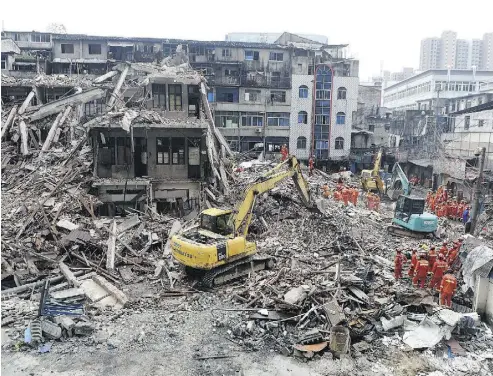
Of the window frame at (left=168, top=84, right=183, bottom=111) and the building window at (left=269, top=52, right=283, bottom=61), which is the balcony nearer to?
the building window at (left=269, top=52, right=283, bottom=61)

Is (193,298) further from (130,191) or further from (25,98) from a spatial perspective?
(25,98)

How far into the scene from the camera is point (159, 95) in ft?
98.3

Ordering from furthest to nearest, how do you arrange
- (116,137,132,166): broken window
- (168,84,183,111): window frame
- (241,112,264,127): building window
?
(241,112,264,127): building window < (168,84,183,111): window frame < (116,137,132,166): broken window

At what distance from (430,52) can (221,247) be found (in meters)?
117

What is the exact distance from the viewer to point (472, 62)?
113 metres

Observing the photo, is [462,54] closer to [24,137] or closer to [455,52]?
[455,52]

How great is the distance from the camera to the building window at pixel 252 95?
48.2 metres

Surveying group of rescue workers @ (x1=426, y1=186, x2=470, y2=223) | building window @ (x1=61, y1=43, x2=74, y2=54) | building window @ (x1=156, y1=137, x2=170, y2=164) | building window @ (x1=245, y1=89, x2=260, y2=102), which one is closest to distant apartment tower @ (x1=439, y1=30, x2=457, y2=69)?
building window @ (x1=245, y1=89, x2=260, y2=102)

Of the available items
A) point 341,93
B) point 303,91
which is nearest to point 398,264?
point 303,91

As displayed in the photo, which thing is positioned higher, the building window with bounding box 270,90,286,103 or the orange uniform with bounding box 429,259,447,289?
the building window with bounding box 270,90,286,103

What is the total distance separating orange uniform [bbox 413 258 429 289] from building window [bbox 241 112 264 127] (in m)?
34.6

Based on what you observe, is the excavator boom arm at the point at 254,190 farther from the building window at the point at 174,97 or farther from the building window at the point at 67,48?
the building window at the point at 67,48

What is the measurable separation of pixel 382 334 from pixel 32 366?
29.3ft

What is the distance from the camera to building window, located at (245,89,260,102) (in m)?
48.2
